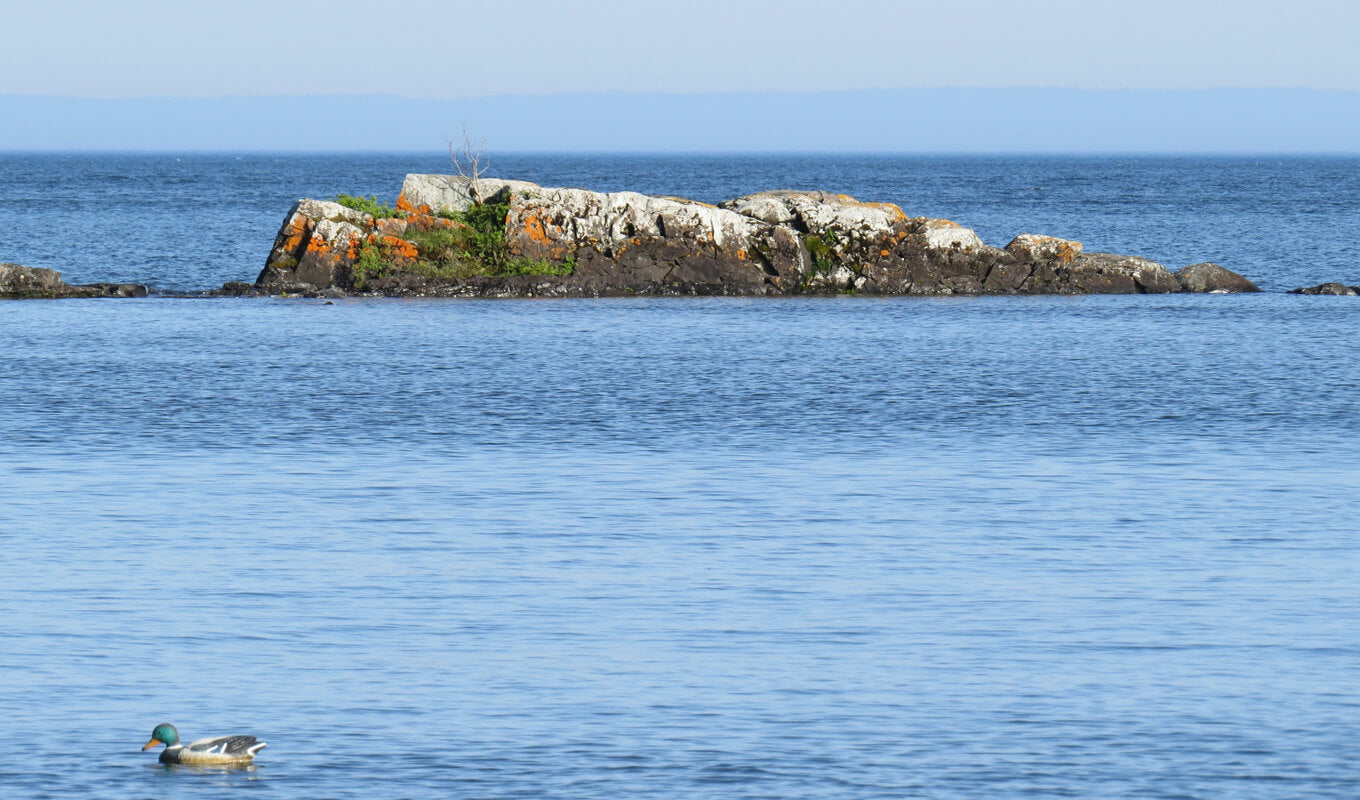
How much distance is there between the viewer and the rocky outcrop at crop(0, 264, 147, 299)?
56.8m

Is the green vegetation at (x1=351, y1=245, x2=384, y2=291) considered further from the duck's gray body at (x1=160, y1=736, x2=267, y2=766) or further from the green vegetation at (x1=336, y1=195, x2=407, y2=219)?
the duck's gray body at (x1=160, y1=736, x2=267, y2=766)

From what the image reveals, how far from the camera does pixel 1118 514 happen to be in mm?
23438

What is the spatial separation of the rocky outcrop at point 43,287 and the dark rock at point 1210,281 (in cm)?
3405

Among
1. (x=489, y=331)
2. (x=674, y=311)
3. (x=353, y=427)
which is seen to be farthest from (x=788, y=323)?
(x=353, y=427)

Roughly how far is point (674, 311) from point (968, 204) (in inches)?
3712

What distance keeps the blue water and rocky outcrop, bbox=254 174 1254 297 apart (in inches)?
466

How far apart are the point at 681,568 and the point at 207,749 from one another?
25.3 feet

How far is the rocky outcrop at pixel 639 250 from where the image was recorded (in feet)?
183

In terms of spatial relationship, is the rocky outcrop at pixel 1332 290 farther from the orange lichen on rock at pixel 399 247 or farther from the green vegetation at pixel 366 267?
the green vegetation at pixel 366 267

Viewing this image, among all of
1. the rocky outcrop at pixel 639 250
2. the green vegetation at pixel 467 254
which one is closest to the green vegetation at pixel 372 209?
the green vegetation at pixel 467 254

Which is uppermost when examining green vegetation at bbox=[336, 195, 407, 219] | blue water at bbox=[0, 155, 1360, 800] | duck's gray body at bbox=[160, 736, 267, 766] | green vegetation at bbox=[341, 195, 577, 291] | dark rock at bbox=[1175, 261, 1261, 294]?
green vegetation at bbox=[336, 195, 407, 219]

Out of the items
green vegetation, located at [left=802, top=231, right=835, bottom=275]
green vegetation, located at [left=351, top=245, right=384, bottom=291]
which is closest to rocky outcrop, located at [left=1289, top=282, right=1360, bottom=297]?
green vegetation, located at [left=802, top=231, right=835, bottom=275]

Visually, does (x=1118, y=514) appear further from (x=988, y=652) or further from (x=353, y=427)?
(x=353, y=427)

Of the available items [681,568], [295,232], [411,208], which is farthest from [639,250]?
[681,568]
